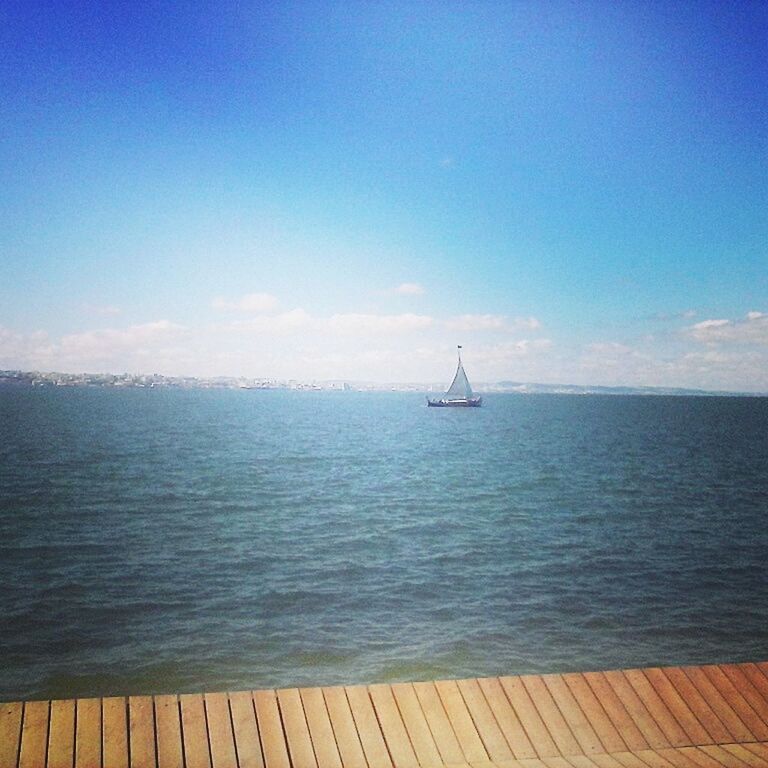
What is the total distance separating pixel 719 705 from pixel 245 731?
6863 millimetres

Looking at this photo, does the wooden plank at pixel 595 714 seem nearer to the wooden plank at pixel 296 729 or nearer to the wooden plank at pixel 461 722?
the wooden plank at pixel 461 722

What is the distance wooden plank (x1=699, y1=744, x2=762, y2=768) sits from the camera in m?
7.93

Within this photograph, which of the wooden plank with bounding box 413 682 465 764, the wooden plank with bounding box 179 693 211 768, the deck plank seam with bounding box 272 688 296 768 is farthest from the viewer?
the wooden plank with bounding box 413 682 465 764

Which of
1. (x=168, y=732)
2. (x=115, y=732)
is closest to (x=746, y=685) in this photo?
(x=168, y=732)

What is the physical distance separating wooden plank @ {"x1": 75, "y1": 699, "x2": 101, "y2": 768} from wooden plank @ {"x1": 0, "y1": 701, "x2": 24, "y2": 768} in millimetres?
677

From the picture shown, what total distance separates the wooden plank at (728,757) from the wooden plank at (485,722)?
102 inches

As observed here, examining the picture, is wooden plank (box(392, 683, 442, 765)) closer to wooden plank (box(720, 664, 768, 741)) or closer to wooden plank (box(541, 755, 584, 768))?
wooden plank (box(541, 755, 584, 768))

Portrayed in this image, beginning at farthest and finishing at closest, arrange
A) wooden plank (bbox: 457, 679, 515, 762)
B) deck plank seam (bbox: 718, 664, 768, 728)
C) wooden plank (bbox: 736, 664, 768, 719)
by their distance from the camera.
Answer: wooden plank (bbox: 736, 664, 768, 719), deck plank seam (bbox: 718, 664, 768, 728), wooden plank (bbox: 457, 679, 515, 762)

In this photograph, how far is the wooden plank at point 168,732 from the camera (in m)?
7.73

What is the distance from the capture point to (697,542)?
29.7 metres

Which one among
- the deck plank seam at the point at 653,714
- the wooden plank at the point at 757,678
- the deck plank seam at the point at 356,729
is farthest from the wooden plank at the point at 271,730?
the wooden plank at the point at 757,678

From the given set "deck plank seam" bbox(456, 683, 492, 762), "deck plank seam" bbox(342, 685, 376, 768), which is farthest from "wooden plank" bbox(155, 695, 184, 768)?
"deck plank seam" bbox(456, 683, 492, 762)

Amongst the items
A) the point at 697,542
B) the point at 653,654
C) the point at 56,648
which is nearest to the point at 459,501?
the point at 697,542

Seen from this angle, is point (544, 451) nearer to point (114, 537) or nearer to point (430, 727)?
point (114, 537)
